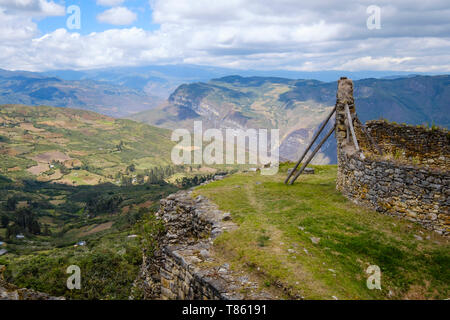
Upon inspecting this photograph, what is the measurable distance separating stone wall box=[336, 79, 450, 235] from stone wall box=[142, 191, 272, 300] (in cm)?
813

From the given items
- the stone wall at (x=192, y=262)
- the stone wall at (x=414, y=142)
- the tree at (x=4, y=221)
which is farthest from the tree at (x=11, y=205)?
the stone wall at (x=414, y=142)

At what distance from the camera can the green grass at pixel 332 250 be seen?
35.9ft

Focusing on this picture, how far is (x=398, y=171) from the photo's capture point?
15.0m

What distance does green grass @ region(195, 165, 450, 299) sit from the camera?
1093 centimetres

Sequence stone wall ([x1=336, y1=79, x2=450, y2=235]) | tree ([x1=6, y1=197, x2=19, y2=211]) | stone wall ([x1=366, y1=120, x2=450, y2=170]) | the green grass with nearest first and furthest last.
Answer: the green grass, stone wall ([x1=336, y1=79, x2=450, y2=235]), stone wall ([x1=366, y1=120, x2=450, y2=170]), tree ([x1=6, y1=197, x2=19, y2=211])

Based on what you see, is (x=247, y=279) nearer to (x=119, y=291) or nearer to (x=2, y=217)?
(x=119, y=291)

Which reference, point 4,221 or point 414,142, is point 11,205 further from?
point 414,142

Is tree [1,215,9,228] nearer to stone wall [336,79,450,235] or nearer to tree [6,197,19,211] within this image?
tree [6,197,19,211]

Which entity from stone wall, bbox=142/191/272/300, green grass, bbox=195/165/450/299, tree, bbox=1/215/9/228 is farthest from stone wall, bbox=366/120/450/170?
tree, bbox=1/215/9/228

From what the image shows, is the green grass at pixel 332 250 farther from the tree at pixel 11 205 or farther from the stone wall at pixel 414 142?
the tree at pixel 11 205

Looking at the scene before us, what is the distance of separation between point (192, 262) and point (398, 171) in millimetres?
11022

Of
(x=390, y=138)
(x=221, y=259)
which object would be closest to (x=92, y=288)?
(x=221, y=259)

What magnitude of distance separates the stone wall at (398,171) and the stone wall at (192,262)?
8.13m

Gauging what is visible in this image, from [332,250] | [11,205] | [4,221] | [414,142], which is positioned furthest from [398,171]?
[11,205]
